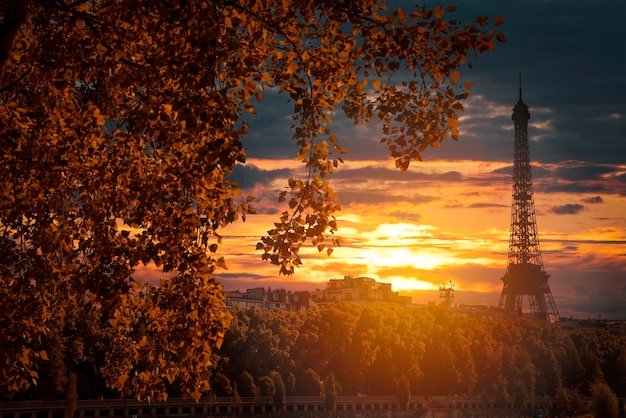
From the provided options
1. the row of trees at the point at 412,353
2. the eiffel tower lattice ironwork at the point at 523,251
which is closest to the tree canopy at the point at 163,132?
the row of trees at the point at 412,353

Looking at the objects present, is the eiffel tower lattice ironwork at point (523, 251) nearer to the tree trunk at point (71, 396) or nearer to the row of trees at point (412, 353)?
the row of trees at point (412, 353)

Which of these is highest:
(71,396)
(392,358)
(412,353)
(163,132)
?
(163,132)

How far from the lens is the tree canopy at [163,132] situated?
9.52 meters

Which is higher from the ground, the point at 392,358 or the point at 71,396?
the point at 392,358

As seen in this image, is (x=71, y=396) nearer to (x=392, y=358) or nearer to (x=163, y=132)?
(x=392, y=358)

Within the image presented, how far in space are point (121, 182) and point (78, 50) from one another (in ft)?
5.52

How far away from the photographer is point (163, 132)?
32.3 ft

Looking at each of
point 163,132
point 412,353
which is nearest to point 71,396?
point 412,353

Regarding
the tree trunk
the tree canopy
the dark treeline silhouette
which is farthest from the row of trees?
the tree canopy

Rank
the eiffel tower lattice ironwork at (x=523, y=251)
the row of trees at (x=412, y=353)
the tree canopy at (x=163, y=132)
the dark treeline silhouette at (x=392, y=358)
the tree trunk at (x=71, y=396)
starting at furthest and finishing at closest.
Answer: the eiffel tower lattice ironwork at (x=523, y=251), the row of trees at (x=412, y=353), the dark treeline silhouette at (x=392, y=358), the tree trunk at (x=71, y=396), the tree canopy at (x=163, y=132)

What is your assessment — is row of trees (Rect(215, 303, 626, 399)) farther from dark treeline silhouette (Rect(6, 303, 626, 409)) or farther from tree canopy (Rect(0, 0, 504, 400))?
tree canopy (Rect(0, 0, 504, 400))

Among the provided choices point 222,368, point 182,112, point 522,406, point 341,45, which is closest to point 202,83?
point 182,112

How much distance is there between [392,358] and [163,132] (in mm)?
81851

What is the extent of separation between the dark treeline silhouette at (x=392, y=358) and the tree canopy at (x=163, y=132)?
53.2m
